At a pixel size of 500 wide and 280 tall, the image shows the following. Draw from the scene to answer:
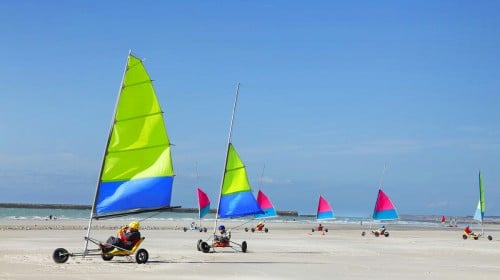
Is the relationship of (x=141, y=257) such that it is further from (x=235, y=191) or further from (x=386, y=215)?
(x=386, y=215)

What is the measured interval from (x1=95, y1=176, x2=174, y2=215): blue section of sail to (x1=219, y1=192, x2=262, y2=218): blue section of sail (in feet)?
25.2

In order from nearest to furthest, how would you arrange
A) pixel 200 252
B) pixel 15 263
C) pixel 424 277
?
pixel 424 277 → pixel 15 263 → pixel 200 252

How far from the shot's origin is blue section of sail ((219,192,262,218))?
98.5 ft

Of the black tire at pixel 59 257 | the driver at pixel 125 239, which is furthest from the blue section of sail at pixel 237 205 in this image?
the black tire at pixel 59 257

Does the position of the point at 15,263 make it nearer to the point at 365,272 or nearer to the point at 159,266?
the point at 159,266

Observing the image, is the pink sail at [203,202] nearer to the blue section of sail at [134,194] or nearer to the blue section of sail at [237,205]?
the blue section of sail at [237,205]

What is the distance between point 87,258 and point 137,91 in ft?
18.9

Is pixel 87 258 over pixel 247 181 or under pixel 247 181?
under

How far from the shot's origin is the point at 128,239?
22094 mm

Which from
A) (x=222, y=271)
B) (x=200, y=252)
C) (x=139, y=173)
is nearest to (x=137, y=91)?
(x=139, y=173)

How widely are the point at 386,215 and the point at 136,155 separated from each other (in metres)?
42.2

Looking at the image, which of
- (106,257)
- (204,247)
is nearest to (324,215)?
(204,247)

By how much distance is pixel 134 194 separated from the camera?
2198cm

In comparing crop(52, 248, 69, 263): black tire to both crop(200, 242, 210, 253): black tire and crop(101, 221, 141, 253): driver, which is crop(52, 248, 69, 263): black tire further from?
crop(200, 242, 210, 253): black tire
